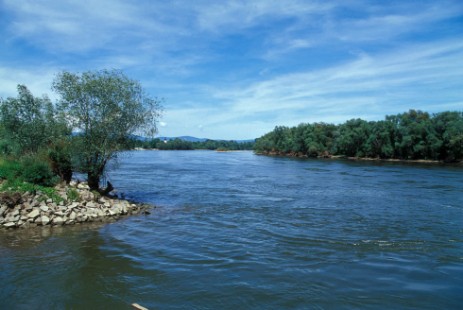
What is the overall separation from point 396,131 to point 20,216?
316 ft

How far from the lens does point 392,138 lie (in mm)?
98438

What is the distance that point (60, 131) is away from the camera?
24.1 m

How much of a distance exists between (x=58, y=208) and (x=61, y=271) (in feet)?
27.7

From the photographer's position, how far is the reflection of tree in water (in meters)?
10.3

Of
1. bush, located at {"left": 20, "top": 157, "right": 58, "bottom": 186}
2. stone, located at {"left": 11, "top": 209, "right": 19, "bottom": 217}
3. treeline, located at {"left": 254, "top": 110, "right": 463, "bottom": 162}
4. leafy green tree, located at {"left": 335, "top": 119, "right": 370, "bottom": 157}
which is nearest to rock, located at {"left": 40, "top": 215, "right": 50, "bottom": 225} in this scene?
stone, located at {"left": 11, "top": 209, "right": 19, "bottom": 217}

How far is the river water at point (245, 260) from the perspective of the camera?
10.5 m

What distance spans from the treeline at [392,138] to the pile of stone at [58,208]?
8291cm

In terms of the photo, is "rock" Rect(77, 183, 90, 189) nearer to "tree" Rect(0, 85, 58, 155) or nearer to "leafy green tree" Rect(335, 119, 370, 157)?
"tree" Rect(0, 85, 58, 155)

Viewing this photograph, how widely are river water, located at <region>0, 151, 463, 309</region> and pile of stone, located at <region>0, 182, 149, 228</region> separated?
1256mm

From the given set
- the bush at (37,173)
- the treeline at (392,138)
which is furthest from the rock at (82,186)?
the treeline at (392,138)

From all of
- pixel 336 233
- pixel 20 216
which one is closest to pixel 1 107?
pixel 20 216

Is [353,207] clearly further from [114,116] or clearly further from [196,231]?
[114,116]

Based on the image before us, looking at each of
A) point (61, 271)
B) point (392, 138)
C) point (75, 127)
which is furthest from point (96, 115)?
point (392, 138)

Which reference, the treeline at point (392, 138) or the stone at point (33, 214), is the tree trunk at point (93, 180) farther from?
the treeline at point (392, 138)
